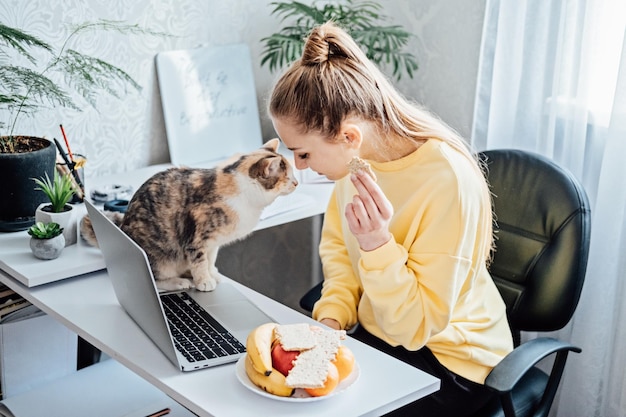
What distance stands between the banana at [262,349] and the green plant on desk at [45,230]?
0.57 meters

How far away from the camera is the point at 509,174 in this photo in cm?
170

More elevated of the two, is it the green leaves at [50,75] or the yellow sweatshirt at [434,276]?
the green leaves at [50,75]

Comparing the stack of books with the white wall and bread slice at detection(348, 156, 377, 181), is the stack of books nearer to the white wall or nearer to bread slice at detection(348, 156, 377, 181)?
the white wall

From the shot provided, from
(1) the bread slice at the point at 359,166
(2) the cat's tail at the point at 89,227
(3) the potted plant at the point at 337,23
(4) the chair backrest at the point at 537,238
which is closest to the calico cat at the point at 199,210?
(2) the cat's tail at the point at 89,227

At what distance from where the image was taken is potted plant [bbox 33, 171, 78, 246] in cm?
164

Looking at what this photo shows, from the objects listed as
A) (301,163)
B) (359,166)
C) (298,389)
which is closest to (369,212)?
(359,166)

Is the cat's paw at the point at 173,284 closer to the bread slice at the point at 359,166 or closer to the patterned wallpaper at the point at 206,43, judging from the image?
the bread slice at the point at 359,166

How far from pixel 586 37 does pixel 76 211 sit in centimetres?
125

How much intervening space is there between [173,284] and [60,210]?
308 millimetres

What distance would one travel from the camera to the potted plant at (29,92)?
170 centimetres

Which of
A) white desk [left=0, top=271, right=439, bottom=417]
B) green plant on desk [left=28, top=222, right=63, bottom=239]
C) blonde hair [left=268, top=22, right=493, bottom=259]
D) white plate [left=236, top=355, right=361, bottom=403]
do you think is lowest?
white desk [left=0, top=271, right=439, bottom=417]

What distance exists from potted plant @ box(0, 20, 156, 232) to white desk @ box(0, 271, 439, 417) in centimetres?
25

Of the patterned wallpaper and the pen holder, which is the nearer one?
the pen holder

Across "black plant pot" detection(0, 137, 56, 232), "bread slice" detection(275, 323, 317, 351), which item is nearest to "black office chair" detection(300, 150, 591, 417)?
"bread slice" detection(275, 323, 317, 351)
